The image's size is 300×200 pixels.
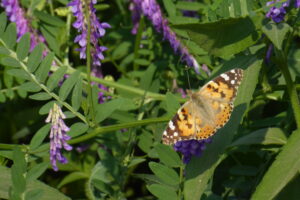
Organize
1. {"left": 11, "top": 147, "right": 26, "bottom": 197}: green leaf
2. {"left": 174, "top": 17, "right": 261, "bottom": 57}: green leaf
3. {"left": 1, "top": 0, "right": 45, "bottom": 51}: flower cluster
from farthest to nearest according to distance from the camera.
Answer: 1. {"left": 1, "top": 0, "right": 45, "bottom": 51}: flower cluster
2. {"left": 11, "top": 147, "right": 26, "bottom": 197}: green leaf
3. {"left": 174, "top": 17, "right": 261, "bottom": 57}: green leaf

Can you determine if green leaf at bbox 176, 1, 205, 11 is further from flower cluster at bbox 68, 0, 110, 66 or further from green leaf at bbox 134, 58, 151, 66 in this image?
flower cluster at bbox 68, 0, 110, 66

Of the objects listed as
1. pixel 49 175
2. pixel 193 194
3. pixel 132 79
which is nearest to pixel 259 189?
pixel 193 194

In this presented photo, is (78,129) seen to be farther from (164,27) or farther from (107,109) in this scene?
(164,27)

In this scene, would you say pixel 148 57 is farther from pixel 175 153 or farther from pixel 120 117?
pixel 175 153

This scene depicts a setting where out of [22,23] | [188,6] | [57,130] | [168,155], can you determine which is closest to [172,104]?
[168,155]

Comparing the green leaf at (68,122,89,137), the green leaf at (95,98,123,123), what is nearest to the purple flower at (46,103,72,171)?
the green leaf at (68,122,89,137)

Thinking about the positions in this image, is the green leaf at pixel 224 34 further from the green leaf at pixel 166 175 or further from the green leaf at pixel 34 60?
the green leaf at pixel 34 60

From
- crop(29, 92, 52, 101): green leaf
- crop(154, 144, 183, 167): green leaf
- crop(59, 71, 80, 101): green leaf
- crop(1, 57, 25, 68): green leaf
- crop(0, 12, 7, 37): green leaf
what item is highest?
crop(0, 12, 7, 37): green leaf
